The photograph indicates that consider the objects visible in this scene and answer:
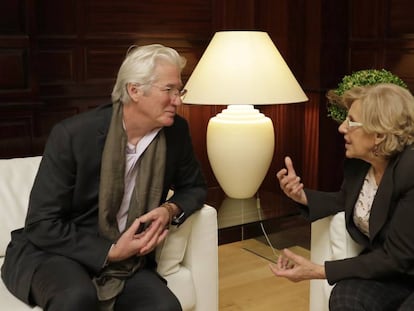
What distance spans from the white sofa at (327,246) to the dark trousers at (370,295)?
0.21 m

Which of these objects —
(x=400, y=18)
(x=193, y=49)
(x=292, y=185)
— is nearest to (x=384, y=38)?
(x=400, y=18)

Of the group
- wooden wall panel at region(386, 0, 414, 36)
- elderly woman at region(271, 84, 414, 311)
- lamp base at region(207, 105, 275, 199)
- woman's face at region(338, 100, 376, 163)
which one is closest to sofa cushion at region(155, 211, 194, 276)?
elderly woman at region(271, 84, 414, 311)

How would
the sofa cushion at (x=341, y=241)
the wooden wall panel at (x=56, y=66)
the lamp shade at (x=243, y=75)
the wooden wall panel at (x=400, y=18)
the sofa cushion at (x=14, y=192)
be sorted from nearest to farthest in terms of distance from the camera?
the sofa cushion at (x=341, y=241) < the sofa cushion at (x=14, y=192) < the lamp shade at (x=243, y=75) < the wooden wall panel at (x=56, y=66) < the wooden wall panel at (x=400, y=18)

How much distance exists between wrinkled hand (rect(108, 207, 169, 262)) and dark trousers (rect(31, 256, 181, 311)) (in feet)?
0.34

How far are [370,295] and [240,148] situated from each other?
1.13 m

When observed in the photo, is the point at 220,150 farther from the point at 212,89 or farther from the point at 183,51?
the point at 183,51

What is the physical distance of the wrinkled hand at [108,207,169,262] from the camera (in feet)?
6.30

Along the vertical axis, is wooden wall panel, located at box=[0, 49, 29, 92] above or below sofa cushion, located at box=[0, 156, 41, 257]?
above

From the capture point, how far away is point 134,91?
1.99 meters

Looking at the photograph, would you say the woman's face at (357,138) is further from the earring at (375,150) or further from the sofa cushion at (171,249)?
the sofa cushion at (171,249)

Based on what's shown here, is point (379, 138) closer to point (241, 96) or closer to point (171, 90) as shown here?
point (171, 90)

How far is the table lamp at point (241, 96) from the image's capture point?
2771 mm

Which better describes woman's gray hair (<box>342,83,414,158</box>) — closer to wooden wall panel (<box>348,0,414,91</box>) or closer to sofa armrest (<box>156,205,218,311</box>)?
sofa armrest (<box>156,205,218,311</box>)

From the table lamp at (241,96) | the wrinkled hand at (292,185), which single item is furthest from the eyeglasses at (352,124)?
the table lamp at (241,96)
